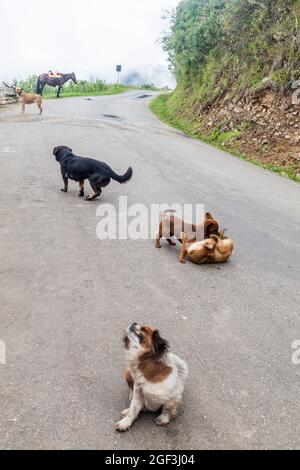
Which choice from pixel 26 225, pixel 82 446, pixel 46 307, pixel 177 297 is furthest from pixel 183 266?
pixel 82 446

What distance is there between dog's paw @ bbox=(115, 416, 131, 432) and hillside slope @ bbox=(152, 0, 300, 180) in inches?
439

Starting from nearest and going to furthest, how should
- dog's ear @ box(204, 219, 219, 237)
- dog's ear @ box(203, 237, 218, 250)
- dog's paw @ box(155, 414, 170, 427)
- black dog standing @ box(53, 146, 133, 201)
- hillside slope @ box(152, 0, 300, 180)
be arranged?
1. dog's paw @ box(155, 414, 170, 427)
2. dog's ear @ box(203, 237, 218, 250)
3. dog's ear @ box(204, 219, 219, 237)
4. black dog standing @ box(53, 146, 133, 201)
5. hillside slope @ box(152, 0, 300, 180)

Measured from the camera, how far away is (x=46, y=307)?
478 centimetres

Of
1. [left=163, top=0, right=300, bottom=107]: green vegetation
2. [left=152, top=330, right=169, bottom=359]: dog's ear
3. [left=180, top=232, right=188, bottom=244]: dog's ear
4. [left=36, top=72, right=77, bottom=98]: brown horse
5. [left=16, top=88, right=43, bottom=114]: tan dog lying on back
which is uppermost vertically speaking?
[left=163, top=0, right=300, bottom=107]: green vegetation

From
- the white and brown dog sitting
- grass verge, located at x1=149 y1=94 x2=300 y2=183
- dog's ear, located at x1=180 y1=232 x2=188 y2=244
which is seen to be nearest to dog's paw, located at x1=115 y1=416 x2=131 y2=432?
the white and brown dog sitting

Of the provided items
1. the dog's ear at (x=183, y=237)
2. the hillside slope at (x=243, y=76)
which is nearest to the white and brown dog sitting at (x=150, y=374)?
the dog's ear at (x=183, y=237)

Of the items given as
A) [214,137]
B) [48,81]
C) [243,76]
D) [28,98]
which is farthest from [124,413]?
[48,81]

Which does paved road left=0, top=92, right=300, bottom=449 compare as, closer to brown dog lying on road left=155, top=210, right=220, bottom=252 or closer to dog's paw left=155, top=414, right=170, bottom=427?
dog's paw left=155, top=414, right=170, bottom=427

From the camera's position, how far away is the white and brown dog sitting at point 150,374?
3.20 meters

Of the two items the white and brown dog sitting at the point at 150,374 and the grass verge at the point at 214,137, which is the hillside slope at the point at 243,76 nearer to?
the grass verge at the point at 214,137

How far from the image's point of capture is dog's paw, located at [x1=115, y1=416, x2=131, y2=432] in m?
3.22

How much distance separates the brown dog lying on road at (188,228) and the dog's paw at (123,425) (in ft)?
11.8

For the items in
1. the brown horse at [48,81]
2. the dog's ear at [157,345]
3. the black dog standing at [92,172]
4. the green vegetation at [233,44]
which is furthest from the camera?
the brown horse at [48,81]

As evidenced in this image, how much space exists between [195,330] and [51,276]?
2102 mm
